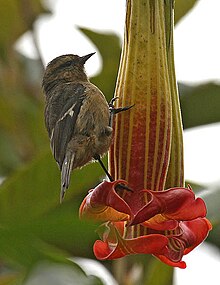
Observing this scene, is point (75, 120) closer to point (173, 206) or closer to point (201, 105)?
point (201, 105)

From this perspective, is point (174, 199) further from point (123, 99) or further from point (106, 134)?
point (106, 134)

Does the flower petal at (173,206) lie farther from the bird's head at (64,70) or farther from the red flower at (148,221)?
the bird's head at (64,70)

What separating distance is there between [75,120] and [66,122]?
36mm

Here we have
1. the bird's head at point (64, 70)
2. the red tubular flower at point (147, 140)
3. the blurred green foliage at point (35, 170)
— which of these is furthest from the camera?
→ the bird's head at point (64, 70)

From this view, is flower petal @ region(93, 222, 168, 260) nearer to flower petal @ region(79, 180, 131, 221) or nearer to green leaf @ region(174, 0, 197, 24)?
flower petal @ region(79, 180, 131, 221)

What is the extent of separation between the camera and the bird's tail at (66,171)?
101 inches

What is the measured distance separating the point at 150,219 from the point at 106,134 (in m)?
0.67

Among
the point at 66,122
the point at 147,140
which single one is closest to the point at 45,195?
the point at 66,122

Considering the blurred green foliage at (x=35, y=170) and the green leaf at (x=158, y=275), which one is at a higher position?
the blurred green foliage at (x=35, y=170)

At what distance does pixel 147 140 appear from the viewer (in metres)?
2.05

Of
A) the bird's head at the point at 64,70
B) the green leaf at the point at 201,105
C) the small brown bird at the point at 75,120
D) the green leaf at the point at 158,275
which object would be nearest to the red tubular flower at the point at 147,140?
the small brown bird at the point at 75,120

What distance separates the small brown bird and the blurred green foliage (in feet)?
0.27

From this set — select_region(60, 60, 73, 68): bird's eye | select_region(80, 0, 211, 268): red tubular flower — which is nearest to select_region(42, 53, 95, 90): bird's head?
select_region(60, 60, 73, 68): bird's eye

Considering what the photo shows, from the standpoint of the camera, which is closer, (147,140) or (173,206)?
(173,206)
